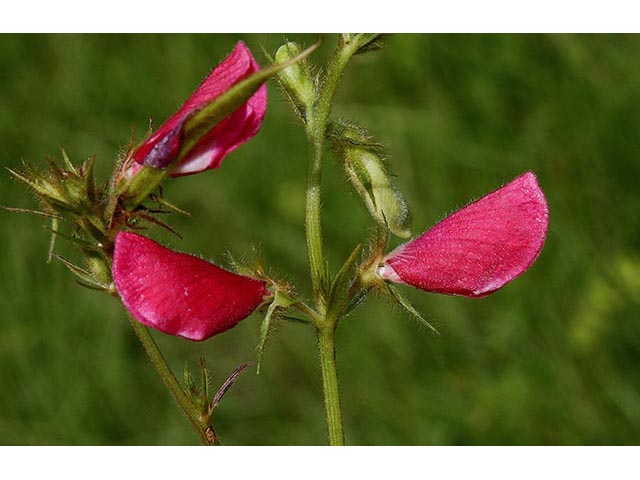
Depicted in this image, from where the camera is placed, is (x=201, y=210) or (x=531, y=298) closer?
(x=531, y=298)

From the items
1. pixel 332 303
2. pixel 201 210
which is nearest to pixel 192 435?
pixel 201 210

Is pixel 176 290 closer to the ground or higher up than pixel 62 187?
closer to the ground

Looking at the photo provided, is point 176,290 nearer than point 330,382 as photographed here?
Yes

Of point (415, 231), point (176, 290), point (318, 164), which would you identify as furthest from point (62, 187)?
point (415, 231)

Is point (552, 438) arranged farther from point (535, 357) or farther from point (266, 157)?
point (266, 157)

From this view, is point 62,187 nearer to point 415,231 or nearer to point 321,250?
point 321,250

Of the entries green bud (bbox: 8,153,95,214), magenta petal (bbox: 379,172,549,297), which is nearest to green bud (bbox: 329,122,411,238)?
magenta petal (bbox: 379,172,549,297)

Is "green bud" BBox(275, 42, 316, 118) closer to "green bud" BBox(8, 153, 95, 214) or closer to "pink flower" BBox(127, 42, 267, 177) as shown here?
"pink flower" BBox(127, 42, 267, 177)
